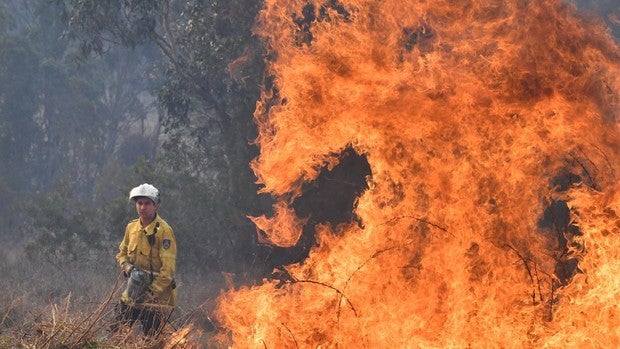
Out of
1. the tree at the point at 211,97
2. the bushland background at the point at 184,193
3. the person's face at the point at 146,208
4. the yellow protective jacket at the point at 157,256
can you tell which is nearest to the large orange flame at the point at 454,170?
the yellow protective jacket at the point at 157,256

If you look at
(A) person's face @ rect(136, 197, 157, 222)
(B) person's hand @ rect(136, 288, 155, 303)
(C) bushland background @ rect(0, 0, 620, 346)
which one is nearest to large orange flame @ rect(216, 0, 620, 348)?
(B) person's hand @ rect(136, 288, 155, 303)

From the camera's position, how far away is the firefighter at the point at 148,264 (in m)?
7.20

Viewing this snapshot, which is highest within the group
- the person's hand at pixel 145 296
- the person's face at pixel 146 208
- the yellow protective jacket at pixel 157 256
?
the person's face at pixel 146 208

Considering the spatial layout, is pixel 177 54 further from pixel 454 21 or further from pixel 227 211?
pixel 454 21

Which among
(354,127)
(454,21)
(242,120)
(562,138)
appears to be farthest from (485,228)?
(242,120)

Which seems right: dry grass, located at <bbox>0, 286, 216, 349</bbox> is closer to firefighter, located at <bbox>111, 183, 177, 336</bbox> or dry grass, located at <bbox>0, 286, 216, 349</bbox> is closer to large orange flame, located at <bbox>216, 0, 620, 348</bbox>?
firefighter, located at <bbox>111, 183, 177, 336</bbox>

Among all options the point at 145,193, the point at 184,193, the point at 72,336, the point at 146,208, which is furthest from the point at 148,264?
the point at 184,193

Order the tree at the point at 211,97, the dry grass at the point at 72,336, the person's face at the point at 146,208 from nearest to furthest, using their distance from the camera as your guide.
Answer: the dry grass at the point at 72,336, the person's face at the point at 146,208, the tree at the point at 211,97

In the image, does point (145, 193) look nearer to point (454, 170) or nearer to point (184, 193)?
point (454, 170)

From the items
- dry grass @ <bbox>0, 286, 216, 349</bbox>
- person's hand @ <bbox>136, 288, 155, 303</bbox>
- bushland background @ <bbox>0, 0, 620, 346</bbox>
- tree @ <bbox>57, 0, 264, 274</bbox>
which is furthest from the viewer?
tree @ <bbox>57, 0, 264, 274</bbox>

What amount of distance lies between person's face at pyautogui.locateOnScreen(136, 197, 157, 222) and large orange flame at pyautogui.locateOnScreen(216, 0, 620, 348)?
101cm

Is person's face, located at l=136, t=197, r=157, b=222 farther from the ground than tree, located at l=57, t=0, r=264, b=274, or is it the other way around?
person's face, located at l=136, t=197, r=157, b=222

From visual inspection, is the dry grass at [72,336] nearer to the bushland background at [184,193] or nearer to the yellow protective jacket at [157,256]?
the yellow protective jacket at [157,256]

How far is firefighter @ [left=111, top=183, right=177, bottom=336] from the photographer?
7.20 metres
